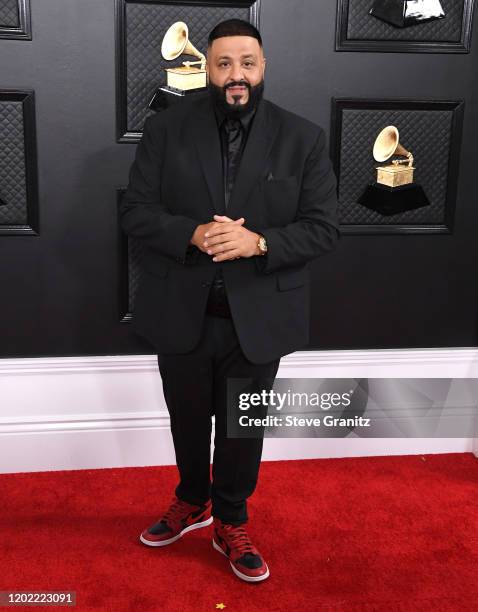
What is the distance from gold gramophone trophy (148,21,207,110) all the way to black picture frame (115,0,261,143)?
0.33ft

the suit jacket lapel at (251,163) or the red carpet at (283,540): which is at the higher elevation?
the suit jacket lapel at (251,163)

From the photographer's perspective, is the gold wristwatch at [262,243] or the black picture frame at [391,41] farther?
the black picture frame at [391,41]

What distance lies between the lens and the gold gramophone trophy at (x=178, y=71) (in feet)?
9.89

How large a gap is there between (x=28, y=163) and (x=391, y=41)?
1.47 m

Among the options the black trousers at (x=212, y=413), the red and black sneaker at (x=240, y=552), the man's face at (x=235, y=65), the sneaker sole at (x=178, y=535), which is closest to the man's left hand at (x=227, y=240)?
the black trousers at (x=212, y=413)

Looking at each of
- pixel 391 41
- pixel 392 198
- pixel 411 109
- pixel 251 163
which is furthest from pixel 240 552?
pixel 391 41

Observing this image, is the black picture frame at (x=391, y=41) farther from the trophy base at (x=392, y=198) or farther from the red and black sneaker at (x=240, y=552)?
the red and black sneaker at (x=240, y=552)

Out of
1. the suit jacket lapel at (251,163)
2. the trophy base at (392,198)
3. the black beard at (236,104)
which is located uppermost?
the black beard at (236,104)

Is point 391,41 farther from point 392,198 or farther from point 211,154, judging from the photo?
point 211,154

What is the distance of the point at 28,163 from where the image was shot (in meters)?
3.08

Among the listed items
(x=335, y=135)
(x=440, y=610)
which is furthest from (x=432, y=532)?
(x=335, y=135)

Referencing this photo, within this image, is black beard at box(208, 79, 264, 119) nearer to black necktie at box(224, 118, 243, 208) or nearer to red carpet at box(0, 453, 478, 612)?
black necktie at box(224, 118, 243, 208)

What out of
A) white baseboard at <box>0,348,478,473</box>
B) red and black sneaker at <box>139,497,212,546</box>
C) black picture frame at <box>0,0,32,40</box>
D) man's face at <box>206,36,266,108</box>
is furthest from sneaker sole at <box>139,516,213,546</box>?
black picture frame at <box>0,0,32,40</box>

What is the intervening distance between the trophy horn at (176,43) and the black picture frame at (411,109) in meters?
0.60
